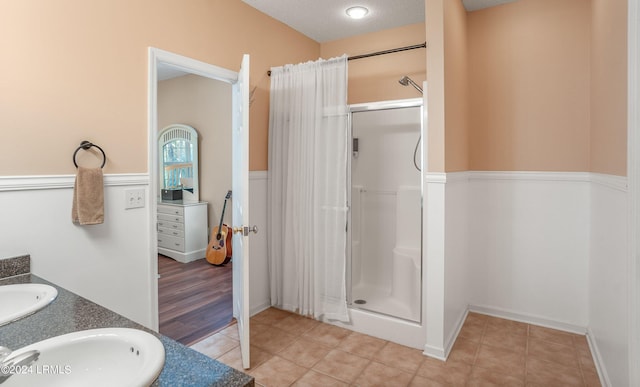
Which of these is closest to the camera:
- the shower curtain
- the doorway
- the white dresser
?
the shower curtain

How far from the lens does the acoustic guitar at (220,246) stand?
4426mm

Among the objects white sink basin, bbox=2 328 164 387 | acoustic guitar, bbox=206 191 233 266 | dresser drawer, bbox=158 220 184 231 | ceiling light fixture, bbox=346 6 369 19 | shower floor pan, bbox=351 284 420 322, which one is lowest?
shower floor pan, bbox=351 284 420 322

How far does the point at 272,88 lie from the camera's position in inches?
115

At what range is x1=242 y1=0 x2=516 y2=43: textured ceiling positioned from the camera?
2.81 meters

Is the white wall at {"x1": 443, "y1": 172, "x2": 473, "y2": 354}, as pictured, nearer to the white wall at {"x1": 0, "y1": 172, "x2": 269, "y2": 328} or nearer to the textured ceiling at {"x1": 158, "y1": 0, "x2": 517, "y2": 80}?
the textured ceiling at {"x1": 158, "y1": 0, "x2": 517, "y2": 80}

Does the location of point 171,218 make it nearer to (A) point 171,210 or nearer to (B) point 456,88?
(A) point 171,210

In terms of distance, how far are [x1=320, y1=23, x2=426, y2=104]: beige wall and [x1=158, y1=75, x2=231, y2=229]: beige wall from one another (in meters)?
1.80

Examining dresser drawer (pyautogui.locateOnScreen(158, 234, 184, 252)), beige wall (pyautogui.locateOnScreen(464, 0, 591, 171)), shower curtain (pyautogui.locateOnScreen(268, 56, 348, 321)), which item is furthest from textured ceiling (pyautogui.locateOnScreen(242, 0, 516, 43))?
dresser drawer (pyautogui.locateOnScreen(158, 234, 184, 252))

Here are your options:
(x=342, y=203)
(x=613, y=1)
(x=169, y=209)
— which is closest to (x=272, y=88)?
(x=342, y=203)

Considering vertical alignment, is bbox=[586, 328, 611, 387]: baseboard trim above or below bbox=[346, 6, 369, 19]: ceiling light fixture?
below

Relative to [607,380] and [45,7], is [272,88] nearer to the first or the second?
[45,7]

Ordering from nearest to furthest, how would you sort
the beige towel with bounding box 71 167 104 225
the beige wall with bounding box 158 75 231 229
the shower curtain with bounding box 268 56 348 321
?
1. the beige towel with bounding box 71 167 104 225
2. the shower curtain with bounding box 268 56 348 321
3. the beige wall with bounding box 158 75 231 229

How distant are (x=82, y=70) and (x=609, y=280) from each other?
300 cm

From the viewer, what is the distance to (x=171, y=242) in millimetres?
4699
